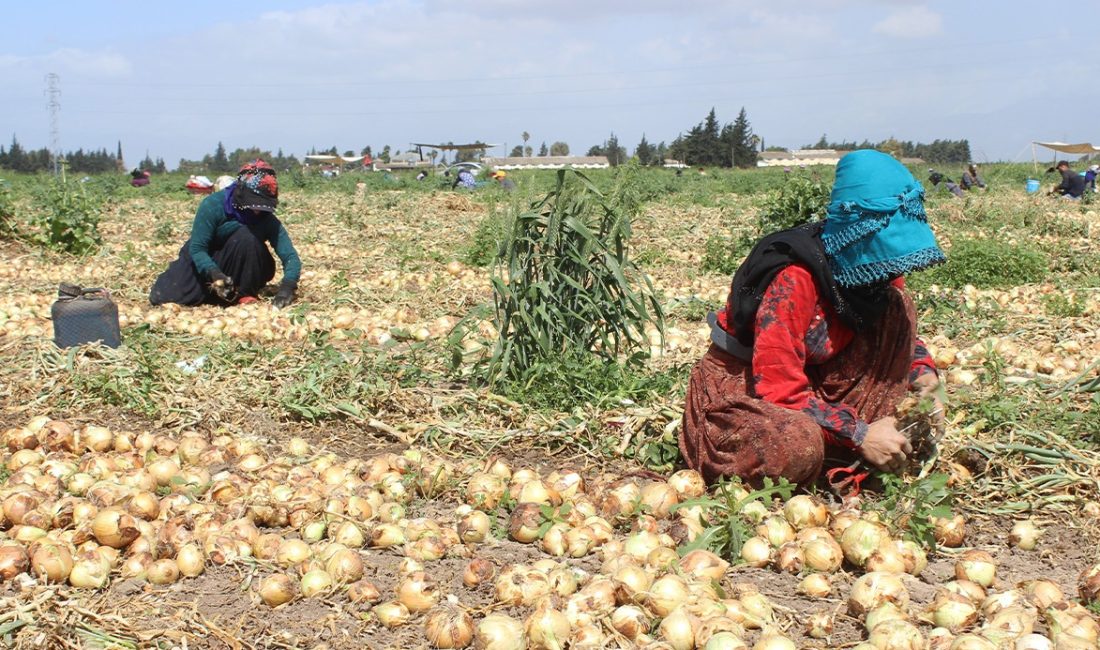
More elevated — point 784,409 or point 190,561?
point 784,409

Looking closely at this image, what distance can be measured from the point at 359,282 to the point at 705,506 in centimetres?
438

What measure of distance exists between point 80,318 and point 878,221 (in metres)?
3.39

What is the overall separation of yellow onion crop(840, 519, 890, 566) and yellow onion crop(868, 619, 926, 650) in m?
0.37

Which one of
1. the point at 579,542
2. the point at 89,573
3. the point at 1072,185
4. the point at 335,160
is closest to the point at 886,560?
the point at 579,542

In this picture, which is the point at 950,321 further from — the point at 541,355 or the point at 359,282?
the point at 359,282

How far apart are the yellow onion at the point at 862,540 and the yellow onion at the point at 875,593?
18 cm

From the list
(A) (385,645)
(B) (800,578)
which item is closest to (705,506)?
(B) (800,578)

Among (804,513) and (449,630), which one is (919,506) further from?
(449,630)

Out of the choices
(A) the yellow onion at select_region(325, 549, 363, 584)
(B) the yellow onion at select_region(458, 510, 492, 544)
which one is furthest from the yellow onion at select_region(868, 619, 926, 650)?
(A) the yellow onion at select_region(325, 549, 363, 584)

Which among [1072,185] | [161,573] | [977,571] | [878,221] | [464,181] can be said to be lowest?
[161,573]

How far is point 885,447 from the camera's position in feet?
8.50

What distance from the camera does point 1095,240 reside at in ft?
27.6

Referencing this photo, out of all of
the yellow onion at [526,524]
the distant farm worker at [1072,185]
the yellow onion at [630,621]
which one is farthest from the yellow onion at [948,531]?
the distant farm worker at [1072,185]

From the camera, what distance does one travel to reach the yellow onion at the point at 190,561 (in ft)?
7.69
